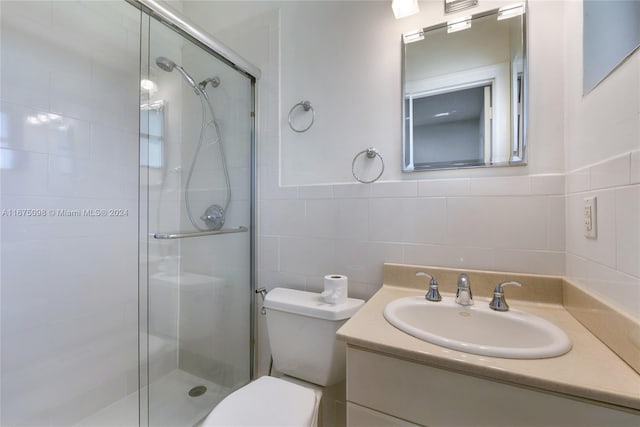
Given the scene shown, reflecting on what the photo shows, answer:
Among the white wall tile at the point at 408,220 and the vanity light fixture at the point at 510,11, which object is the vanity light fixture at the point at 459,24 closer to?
the vanity light fixture at the point at 510,11

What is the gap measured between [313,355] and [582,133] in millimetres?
1241

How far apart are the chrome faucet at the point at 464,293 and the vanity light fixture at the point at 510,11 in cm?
104

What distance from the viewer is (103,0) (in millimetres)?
1413

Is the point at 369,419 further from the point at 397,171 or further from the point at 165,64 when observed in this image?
the point at 165,64

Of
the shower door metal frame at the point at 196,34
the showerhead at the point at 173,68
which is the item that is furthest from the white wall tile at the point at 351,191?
the showerhead at the point at 173,68

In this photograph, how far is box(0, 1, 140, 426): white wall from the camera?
1141 millimetres

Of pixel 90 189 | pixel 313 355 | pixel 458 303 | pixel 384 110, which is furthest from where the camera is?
pixel 90 189

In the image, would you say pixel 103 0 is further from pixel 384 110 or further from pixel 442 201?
pixel 442 201

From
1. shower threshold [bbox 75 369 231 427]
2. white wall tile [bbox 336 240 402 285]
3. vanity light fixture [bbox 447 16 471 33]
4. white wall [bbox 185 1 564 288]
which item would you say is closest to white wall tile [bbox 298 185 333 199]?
white wall [bbox 185 1 564 288]

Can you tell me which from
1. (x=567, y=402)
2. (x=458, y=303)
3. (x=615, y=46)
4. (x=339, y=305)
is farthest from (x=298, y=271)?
(x=615, y=46)

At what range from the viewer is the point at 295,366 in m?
1.18

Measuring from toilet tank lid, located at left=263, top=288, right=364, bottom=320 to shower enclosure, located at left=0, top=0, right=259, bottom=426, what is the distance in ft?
1.28

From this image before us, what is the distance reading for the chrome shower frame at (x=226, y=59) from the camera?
1.12m

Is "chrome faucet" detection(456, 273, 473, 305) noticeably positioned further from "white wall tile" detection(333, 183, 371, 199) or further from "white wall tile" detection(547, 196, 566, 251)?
"white wall tile" detection(333, 183, 371, 199)
